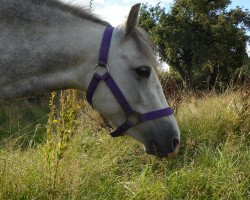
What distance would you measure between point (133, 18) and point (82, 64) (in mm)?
499

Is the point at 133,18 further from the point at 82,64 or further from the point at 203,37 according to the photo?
the point at 203,37

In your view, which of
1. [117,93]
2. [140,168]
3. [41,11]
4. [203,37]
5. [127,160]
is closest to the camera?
[117,93]

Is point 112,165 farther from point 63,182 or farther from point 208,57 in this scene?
point 208,57

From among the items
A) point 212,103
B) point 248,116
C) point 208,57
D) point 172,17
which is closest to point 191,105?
point 212,103

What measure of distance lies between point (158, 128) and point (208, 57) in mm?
26699

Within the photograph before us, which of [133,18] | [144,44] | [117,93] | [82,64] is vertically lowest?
[117,93]

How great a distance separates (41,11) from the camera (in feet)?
8.86

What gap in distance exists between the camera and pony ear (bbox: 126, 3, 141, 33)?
8.30 feet

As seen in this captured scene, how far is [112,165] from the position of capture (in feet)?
12.6

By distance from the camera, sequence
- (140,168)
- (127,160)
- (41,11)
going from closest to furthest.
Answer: (41,11), (140,168), (127,160)

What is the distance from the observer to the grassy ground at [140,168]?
10.2 ft

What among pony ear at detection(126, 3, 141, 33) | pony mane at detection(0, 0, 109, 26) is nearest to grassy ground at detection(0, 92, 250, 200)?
pony mane at detection(0, 0, 109, 26)

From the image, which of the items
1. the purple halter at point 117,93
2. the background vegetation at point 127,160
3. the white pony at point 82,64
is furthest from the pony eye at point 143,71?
the background vegetation at point 127,160

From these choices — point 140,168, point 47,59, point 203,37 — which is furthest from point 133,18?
point 203,37
